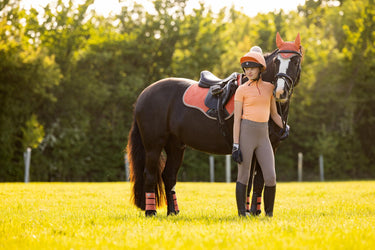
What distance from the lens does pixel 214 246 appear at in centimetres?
399

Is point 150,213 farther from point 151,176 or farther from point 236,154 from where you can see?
point 236,154

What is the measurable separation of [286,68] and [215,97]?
47.8 inches

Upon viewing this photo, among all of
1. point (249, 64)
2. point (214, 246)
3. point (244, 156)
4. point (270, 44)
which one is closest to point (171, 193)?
point (244, 156)

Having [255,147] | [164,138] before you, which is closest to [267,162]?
[255,147]

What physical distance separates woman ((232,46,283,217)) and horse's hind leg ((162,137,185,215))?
1585 millimetres

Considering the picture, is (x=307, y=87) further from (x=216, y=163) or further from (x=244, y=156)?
(x=244, y=156)

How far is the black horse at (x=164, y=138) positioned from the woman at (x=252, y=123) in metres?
Answer: 0.45

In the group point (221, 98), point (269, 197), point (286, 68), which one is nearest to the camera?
point (286, 68)

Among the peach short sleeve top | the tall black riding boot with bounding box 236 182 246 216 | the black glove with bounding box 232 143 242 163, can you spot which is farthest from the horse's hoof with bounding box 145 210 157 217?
the peach short sleeve top

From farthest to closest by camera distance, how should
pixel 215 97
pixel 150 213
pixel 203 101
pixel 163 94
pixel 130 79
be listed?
pixel 130 79, pixel 163 94, pixel 150 213, pixel 203 101, pixel 215 97

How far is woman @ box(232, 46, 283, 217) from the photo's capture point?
583cm

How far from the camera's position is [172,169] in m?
7.37

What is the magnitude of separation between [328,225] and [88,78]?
72.8 feet

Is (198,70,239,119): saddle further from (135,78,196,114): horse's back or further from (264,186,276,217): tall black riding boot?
(264,186,276,217): tall black riding boot
